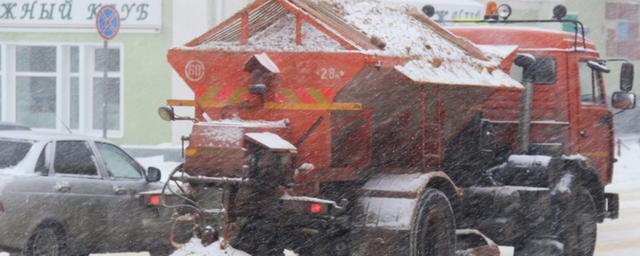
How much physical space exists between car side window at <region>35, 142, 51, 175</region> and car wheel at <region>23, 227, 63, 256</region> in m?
0.52

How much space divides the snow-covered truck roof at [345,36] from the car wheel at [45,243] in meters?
2.45

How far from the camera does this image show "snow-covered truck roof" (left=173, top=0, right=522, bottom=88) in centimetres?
888

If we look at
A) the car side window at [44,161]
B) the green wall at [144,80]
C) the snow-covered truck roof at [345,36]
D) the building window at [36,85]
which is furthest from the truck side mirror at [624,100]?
the building window at [36,85]

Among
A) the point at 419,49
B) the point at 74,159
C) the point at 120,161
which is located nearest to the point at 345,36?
the point at 419,49

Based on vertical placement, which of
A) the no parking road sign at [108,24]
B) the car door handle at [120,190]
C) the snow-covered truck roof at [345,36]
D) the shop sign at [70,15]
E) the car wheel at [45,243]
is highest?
the shop sign at [70,15]

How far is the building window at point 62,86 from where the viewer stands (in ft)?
80.3

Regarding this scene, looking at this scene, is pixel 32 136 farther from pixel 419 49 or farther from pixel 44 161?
pixel 419 49

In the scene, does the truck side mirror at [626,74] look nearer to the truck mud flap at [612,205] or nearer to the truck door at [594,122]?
the truck door at [594,122]

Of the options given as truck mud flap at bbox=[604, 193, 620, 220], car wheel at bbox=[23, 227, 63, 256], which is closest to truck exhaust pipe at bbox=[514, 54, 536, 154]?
truck mud flap at bbox=[604, 193, 620, 220]

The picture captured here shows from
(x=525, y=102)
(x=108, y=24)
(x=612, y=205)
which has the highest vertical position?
(x=108, y=24)

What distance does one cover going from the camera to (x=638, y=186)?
23953 mm

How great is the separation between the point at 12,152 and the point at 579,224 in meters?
5.54

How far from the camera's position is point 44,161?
10.9 m

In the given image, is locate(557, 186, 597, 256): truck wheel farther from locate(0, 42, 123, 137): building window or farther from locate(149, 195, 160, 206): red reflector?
locate(0, 42, 123, 137): building window
